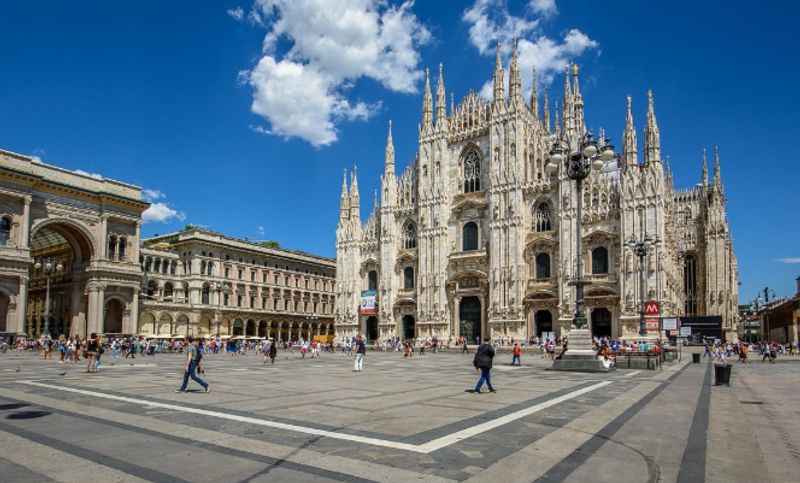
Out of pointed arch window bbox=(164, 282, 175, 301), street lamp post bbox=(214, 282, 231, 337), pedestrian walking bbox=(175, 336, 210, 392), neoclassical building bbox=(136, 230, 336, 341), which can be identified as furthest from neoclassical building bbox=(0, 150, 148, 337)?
pedestrian walking bbox=(175, 336, 210, 392)

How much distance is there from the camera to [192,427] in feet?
29.5

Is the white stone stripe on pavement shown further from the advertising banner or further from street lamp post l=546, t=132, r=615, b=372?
the advertising banner

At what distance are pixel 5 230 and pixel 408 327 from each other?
116 feet

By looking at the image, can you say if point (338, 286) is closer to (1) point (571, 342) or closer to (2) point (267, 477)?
(1) point (571, 342)

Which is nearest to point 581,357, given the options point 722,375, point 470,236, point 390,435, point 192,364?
point 722,375

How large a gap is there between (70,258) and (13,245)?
12.1m

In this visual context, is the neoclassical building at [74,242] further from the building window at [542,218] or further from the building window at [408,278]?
the building window at [542,218]

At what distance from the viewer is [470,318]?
54000 mm

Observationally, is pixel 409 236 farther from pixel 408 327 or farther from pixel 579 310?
pixel 579 310

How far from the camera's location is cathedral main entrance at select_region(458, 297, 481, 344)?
5359cm

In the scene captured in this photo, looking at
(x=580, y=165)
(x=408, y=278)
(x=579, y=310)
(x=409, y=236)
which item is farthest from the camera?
(x=409, y=236)

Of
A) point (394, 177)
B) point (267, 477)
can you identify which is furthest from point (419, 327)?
point (267, 477)

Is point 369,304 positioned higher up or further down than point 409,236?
further down

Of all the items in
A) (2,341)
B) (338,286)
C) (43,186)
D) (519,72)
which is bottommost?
(2,341)
